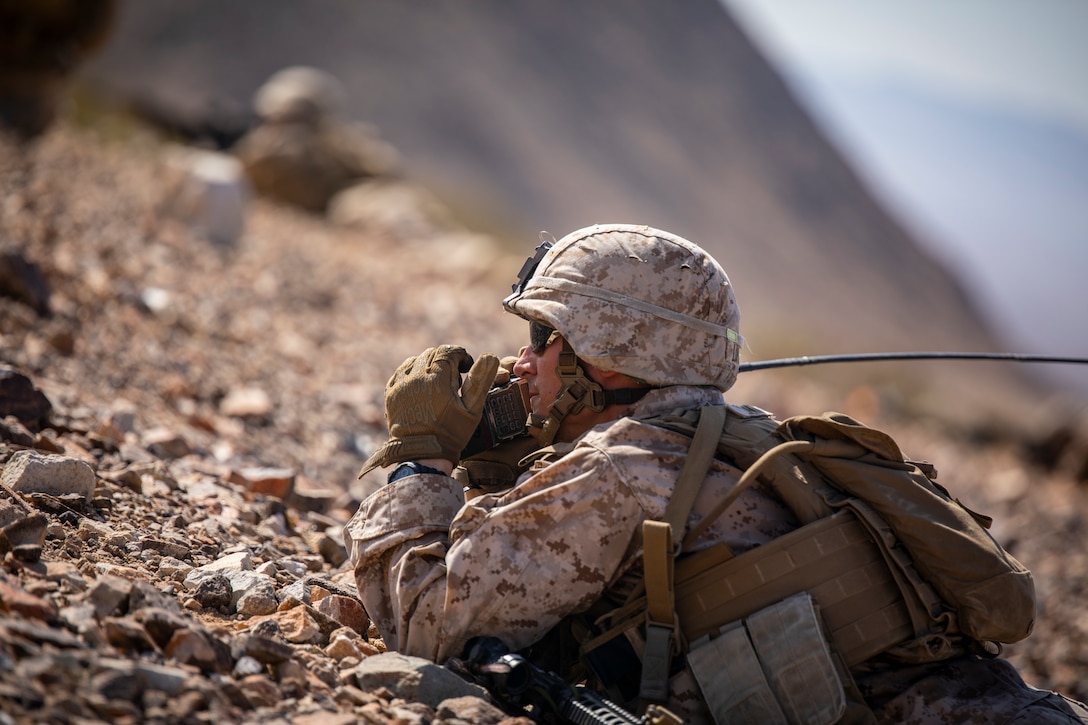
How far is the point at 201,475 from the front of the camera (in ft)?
15.4

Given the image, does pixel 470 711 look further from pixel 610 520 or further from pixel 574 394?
pixel 574 394

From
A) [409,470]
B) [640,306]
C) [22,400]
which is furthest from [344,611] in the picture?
[22,400]

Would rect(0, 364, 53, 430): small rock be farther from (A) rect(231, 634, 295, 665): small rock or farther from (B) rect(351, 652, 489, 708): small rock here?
(B) rect(351, 652, 489, 708): small rock

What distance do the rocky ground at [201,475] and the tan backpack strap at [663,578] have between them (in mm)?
437

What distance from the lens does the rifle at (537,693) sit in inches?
104

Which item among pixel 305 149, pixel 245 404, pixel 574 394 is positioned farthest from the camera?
pixel 305 149

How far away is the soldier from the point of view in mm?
2787

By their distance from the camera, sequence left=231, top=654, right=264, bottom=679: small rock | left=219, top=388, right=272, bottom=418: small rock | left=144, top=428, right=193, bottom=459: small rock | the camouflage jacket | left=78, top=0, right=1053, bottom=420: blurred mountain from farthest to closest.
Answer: left=78, top=0, right=1053, bottom=420: blurred mountain
left=219, top=388, right=272, bottom=418: small rock
left=144, top=428, right=193, bottom=459: small rock
the camouflage jacket
left=231, top=654, right=264, bottom=679: small rock

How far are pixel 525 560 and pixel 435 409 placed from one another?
0.63 m

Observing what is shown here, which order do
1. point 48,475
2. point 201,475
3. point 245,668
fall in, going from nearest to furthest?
point 245,668
point 48,475
point 201,475

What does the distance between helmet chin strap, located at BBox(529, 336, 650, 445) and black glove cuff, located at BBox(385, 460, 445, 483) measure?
381 millimetres

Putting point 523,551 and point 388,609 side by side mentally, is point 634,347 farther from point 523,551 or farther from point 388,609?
point 388,609

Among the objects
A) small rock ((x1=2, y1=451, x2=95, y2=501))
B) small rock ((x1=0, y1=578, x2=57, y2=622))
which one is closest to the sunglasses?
small rock ((x1=0, y1=578, x2=57, y2=622))

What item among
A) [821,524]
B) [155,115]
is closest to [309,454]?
[821,524]
